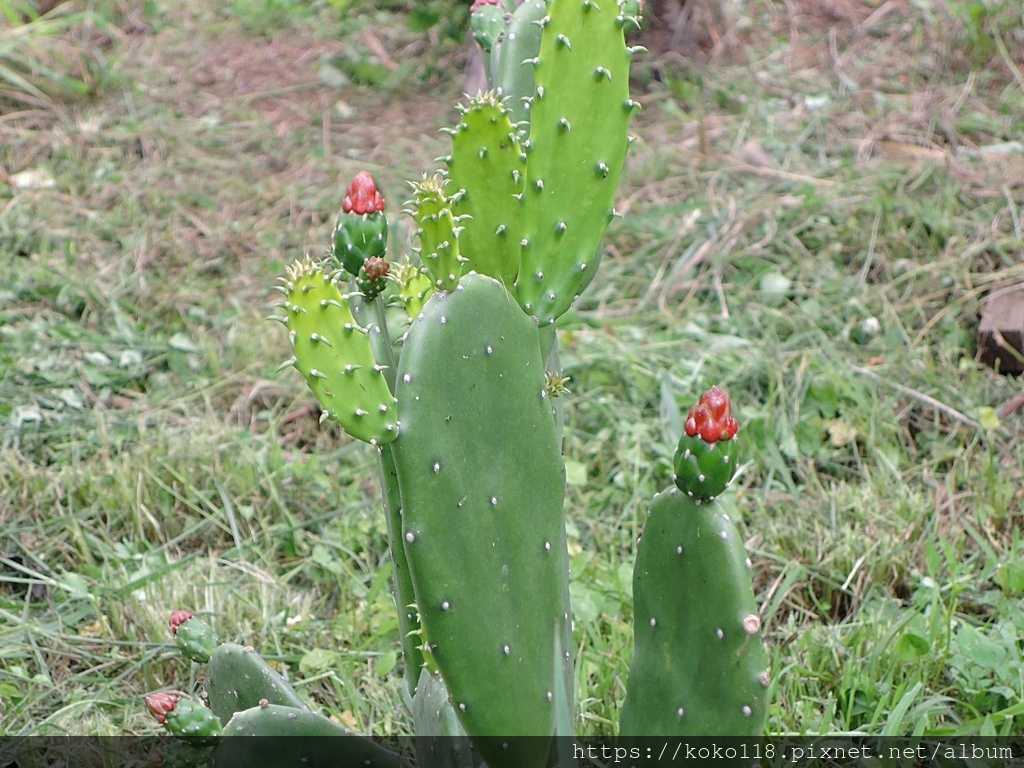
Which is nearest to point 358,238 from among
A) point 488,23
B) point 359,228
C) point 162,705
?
point 359,228

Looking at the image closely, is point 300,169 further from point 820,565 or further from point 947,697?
point 947,697

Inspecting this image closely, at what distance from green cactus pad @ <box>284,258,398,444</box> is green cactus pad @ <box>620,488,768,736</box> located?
0.31m

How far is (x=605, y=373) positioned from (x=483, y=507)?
1.83m

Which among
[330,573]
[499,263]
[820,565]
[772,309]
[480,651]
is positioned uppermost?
[499,263]

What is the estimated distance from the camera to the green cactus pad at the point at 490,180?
1212 mm

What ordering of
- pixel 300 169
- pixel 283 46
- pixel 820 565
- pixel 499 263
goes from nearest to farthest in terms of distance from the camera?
pixel 499 263
pixel 820 565
pixel 300 169
pixel 283 46

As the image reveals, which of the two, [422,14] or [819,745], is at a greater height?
[422,14]

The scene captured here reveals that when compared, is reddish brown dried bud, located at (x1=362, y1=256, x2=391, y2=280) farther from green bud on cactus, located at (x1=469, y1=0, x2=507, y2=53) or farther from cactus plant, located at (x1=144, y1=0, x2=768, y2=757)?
green bud on cactus, located at (x1=469, y1=0, x2=507, y2=53)

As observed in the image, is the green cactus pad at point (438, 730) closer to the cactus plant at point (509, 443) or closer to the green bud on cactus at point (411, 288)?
the cactus plant at point (509, 443)

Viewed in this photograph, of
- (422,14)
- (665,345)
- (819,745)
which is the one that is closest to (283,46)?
(422,14)

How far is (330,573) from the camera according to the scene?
2252mm

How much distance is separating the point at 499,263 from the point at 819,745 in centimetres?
100

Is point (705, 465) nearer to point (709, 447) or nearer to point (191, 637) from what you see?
point (709, 447)

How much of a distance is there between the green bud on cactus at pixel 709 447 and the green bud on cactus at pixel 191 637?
0.67 m
